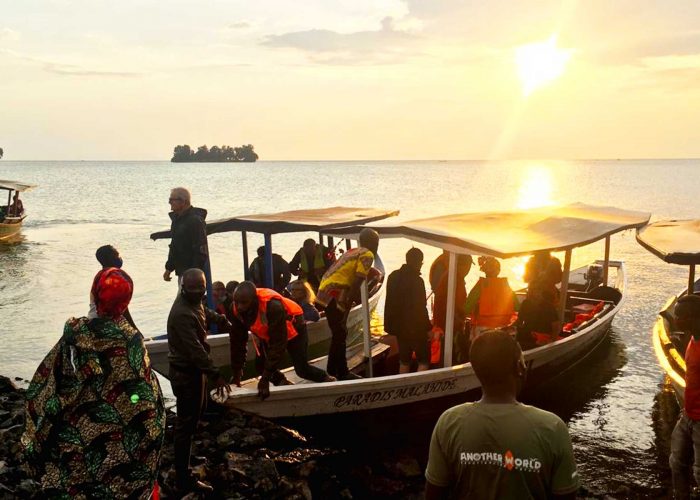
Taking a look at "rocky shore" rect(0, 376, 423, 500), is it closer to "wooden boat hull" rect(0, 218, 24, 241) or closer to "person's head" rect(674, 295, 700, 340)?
"person's head" rect(674, 295, 700, 340)

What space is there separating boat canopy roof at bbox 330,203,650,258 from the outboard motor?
390cm

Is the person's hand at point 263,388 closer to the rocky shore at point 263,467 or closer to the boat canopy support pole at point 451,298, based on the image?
the rocky shore at point 263,467

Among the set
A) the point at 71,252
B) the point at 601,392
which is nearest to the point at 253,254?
the point at 71,252

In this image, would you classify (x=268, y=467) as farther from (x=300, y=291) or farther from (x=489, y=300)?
(x=489, y=300)

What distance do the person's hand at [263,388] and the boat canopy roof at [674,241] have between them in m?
5.10

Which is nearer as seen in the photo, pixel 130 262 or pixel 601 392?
pixel 601 392

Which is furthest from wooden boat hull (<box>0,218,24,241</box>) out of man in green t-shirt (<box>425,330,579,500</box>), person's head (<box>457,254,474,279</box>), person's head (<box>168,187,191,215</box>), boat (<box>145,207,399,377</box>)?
Answer: man in green t-shirt (<box>425,330,579,500</box>)

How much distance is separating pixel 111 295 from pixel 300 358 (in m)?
4.43

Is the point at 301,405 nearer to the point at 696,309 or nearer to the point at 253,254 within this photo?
the point at 696,309

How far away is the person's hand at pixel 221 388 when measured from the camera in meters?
6.86

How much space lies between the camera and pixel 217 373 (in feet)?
20.9

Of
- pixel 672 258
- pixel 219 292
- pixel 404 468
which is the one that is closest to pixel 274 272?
pixel 219 292

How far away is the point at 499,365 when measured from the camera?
115 inches

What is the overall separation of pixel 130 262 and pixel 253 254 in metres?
6.57
